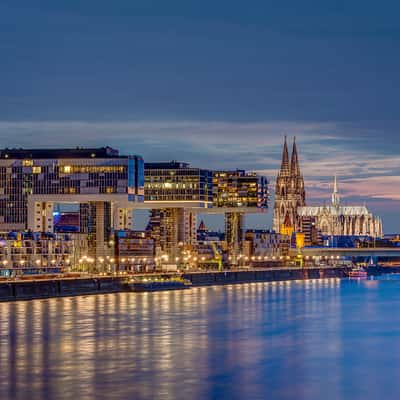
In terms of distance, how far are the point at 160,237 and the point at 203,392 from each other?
12677 centimetres

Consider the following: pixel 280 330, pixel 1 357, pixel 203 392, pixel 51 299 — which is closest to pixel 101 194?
pixel 51 299

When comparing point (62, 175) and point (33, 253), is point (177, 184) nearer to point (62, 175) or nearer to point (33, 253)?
point (62, 175)

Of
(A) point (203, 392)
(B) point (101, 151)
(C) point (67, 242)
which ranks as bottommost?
(A) point (203, 392)

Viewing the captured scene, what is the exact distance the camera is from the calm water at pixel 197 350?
52031 millimetres

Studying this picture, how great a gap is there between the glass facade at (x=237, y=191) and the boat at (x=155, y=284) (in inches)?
2048

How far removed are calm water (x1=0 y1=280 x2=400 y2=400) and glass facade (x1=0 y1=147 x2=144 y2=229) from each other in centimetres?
4265

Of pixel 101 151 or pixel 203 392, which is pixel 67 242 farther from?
pixel 203 392

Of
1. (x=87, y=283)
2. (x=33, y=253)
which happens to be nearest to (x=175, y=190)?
(x=33, y=253)

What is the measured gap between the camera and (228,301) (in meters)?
111

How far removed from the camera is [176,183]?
584 ft

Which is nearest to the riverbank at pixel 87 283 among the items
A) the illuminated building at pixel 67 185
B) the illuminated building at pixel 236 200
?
the illuminated building at pixel 67 185

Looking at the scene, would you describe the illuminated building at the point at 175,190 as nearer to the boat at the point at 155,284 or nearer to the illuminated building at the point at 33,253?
the illuminated building at the point at 33,253

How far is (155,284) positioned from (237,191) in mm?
65472

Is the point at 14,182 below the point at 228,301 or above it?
above
